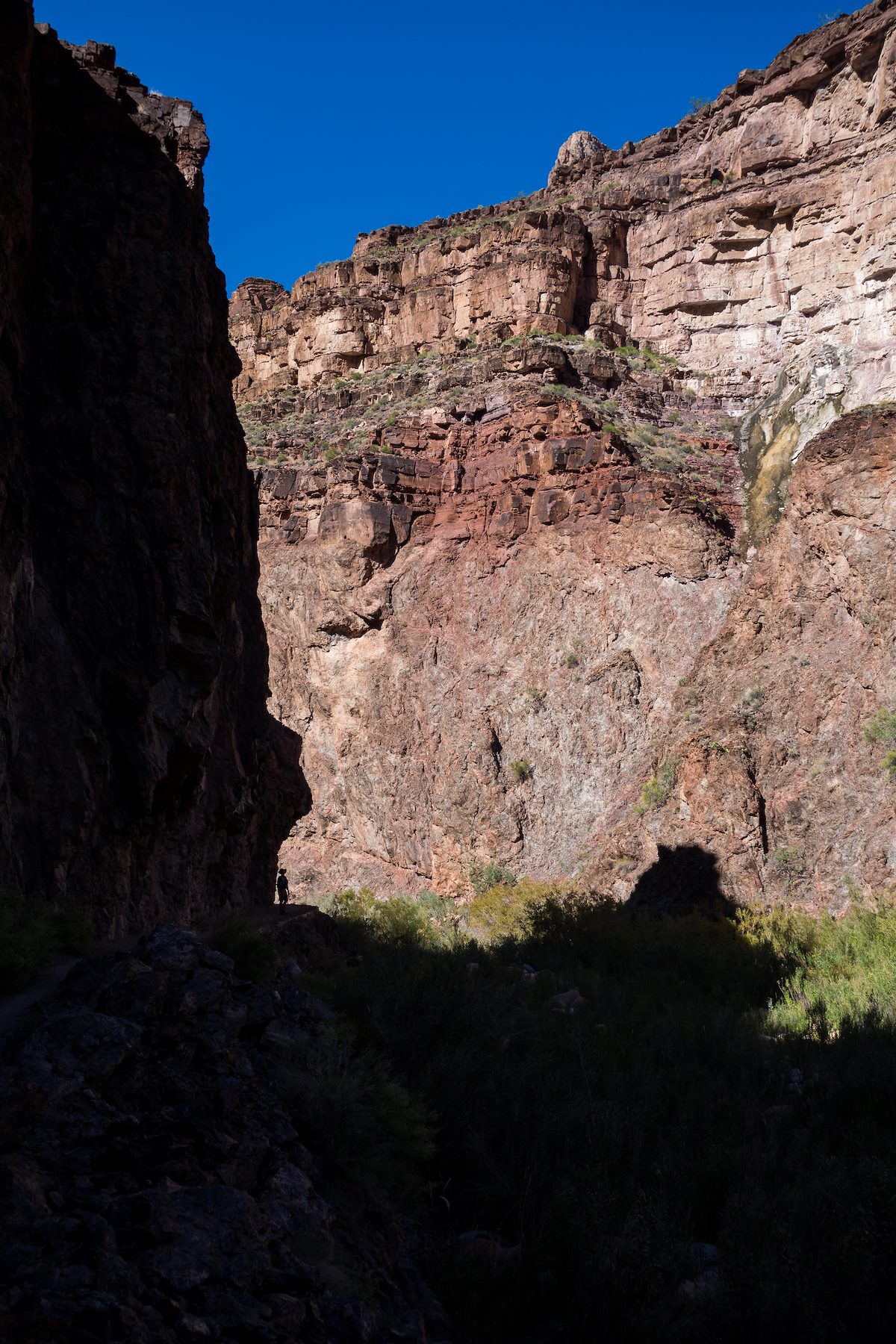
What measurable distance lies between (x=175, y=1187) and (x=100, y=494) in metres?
9.81

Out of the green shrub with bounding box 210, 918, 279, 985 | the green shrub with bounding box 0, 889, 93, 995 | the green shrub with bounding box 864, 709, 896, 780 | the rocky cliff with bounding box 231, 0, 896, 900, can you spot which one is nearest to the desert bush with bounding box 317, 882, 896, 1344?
the green shrub with bounding box 210, 918, 279, 985

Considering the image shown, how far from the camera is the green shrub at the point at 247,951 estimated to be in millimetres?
11258

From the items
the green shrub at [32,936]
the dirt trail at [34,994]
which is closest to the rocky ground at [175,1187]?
the dirt trail at [34,994]

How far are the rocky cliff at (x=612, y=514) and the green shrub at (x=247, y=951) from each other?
48.1 ft

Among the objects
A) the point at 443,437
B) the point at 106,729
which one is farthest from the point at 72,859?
the point at 443,437

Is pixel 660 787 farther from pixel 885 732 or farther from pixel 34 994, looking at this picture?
pixel 34 994

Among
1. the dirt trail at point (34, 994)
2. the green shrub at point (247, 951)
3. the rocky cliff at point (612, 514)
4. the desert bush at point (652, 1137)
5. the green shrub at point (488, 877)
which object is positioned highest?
the rocky cliff at point (612, 514)

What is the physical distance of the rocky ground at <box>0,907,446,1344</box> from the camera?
458 cm

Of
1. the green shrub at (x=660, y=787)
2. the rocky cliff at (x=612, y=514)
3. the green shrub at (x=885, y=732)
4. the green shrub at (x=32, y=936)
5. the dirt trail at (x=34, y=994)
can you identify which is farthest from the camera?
the green shrub at (x=660, y=787)

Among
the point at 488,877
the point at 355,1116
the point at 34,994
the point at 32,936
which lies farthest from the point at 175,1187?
the point at 488,877

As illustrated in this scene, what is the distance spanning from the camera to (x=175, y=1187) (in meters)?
5.54

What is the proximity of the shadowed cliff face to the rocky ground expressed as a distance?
13.2 ft

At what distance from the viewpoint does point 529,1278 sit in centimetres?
732

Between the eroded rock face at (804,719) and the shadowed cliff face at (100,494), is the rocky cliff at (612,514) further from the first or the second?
the shadowed cliff face at (100,494)
